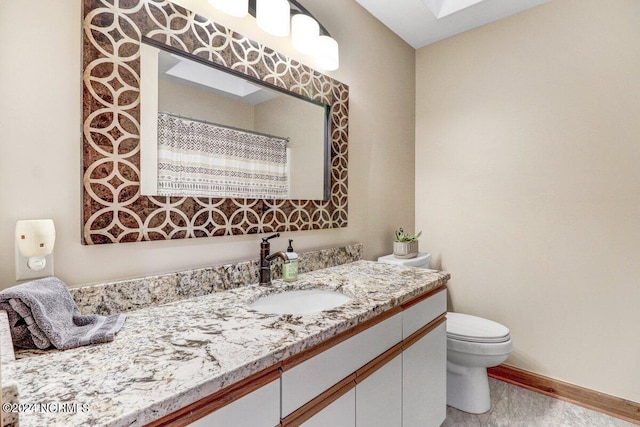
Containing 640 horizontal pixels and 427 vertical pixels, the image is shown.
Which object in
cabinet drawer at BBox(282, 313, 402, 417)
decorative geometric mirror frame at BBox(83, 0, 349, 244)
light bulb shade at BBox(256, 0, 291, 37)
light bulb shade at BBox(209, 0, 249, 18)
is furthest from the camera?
light bulb shade at BBox(256, 0, 291, 37)

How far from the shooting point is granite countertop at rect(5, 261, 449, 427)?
52cm

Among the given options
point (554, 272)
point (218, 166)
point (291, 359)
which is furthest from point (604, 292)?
point (218, 166)

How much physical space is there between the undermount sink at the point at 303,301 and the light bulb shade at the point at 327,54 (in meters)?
1.15

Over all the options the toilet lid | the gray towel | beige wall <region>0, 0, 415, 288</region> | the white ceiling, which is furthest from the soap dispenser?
the white ceiling

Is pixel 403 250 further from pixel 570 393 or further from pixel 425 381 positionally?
pixel 570 393

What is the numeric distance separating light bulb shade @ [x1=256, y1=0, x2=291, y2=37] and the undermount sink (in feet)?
3.68

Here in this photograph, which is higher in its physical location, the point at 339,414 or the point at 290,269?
the point at 290,269

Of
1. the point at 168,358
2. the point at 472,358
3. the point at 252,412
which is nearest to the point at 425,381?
the point at 472,358

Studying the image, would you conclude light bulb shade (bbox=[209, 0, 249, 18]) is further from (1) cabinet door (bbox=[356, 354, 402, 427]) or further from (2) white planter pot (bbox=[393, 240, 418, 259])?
(2) white planter pot (bbox=[393, 240, 418, 259])

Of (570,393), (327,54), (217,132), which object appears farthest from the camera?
(570,393)

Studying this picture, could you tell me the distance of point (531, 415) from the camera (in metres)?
1.81

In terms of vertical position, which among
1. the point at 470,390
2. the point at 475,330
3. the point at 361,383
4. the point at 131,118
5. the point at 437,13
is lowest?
the point at 470,390

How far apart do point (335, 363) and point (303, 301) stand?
0.43 meters

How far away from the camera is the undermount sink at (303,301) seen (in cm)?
126
